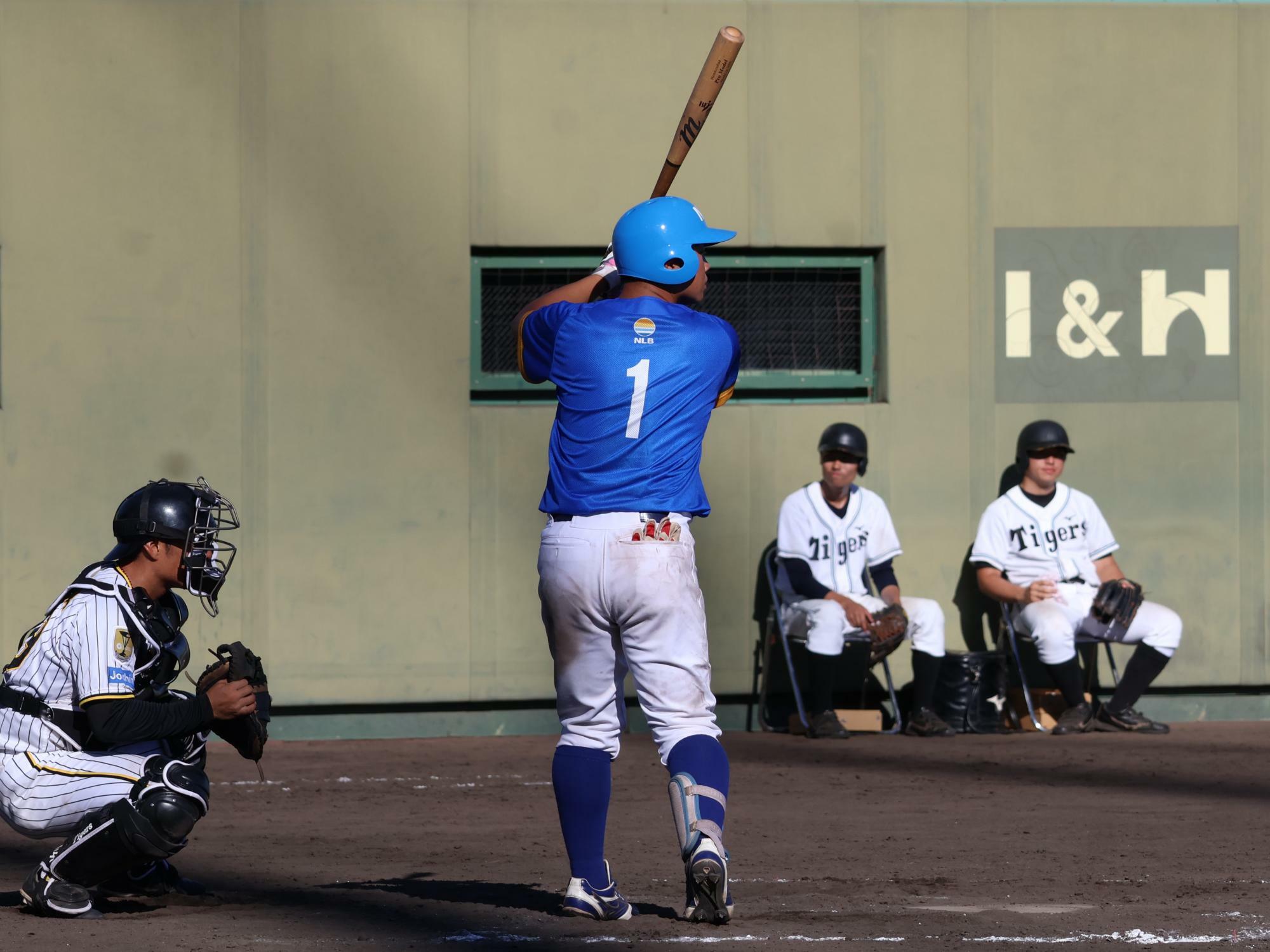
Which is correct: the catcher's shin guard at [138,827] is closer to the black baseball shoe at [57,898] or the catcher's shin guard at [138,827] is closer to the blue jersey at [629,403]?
the black baseball shoe at [57,898]

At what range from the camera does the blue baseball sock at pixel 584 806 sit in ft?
16.2

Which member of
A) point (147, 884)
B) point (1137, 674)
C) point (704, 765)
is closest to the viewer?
point (704, 765)

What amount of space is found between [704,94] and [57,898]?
3.18 metres

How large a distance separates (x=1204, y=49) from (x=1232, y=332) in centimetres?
164

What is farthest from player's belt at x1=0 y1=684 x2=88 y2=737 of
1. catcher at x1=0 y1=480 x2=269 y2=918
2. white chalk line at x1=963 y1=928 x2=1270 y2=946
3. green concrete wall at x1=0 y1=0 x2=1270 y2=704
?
green concrete wall at x1=0 y1=0 x2=1270 y2=704

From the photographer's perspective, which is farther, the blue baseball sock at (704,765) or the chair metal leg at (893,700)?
the chair metal leg at (893,700)

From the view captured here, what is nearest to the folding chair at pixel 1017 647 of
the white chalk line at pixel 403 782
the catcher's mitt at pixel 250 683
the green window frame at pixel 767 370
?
the green window frame at pixel 767 370

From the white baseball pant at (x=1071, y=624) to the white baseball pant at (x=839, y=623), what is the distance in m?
0.50

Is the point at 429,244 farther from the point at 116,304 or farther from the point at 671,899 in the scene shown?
the point at 671,899

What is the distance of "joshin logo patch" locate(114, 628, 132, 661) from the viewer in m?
4.91

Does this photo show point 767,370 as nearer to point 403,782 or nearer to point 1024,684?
point 1024,684

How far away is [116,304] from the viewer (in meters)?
9.55

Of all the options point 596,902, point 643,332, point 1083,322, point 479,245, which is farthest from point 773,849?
point 1083,322

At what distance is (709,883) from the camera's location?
15.4 feet
